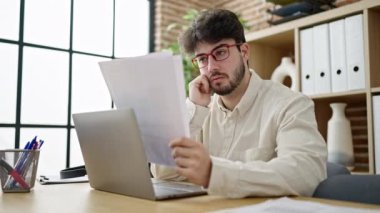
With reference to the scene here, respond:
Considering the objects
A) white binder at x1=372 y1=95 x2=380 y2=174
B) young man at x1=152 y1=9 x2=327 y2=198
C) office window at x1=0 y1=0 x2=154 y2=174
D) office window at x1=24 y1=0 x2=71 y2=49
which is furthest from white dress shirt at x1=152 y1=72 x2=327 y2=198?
office window at x1=24 y1=0 x2=71 y2=49

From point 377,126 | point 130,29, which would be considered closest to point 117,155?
point 377,126

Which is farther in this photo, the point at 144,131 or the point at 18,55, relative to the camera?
the point at 18,55

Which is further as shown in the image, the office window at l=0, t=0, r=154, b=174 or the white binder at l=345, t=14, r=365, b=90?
the office window at l=0, t=0, r=154, b=174

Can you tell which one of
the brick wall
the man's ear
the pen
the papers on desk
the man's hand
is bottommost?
the papers on desk

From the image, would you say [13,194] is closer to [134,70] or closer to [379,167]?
[134,70]

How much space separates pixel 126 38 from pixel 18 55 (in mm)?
926

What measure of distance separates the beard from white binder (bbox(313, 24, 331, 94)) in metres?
0.95

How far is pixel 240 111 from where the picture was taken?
142cm

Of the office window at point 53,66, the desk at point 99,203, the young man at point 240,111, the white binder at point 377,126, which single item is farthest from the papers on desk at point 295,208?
the office window at point 53,66

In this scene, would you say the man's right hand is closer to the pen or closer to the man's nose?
the man's nose

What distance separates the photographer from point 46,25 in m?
2.80

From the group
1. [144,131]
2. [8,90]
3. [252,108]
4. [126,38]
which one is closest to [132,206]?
[144,131]

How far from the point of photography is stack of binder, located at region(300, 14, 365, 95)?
2047 millimetres

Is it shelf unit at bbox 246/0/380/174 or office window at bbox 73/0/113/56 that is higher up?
office window at bbox 73/0/113/56
